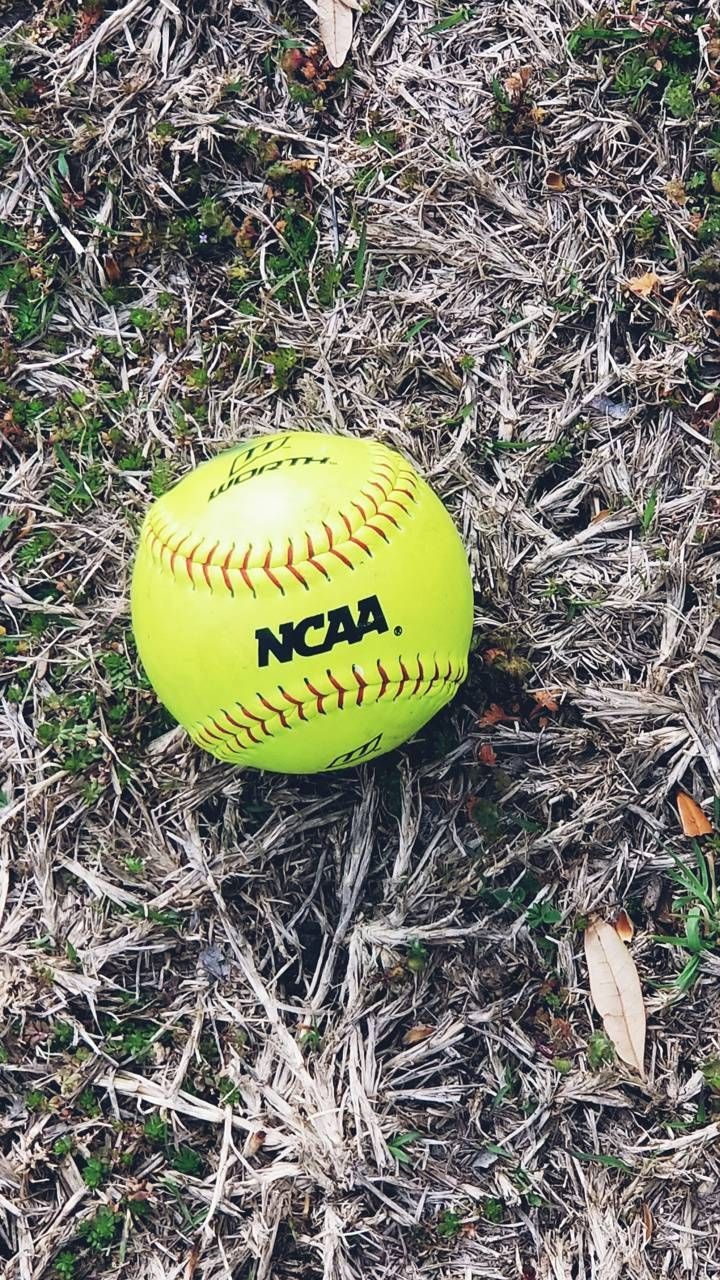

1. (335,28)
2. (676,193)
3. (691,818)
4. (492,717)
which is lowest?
(691,818)

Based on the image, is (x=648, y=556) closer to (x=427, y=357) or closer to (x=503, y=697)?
(x=503, y=697)

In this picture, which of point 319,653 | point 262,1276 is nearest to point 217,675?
point 319,653

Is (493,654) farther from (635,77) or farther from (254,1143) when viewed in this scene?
(635,77)

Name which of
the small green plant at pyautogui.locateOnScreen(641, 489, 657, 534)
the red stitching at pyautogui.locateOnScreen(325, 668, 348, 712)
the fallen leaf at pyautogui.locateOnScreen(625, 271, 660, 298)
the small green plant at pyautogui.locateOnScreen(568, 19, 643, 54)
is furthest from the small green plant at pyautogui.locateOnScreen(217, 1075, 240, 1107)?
the small green plant at pyautogui.locateOnScreen(568, 19, 643, 54)

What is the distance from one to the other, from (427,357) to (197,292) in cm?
86

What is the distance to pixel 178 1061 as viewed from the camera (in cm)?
364

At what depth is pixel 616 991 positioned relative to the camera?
361 centimetres

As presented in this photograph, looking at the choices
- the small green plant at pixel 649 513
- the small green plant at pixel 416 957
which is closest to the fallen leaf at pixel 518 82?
the small green plant at pixel 649 513

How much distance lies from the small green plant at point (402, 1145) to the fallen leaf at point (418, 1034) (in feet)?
0.87

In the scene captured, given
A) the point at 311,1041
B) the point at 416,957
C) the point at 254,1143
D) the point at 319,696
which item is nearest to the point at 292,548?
the point at 319,696

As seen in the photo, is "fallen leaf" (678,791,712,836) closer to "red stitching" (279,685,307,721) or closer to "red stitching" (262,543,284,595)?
"red stitching" (279,685,307,721)

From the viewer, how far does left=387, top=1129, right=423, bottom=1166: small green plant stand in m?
3.52

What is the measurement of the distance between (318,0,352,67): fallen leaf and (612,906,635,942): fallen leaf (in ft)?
10.2

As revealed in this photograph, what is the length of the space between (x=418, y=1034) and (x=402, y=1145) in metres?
0.33
